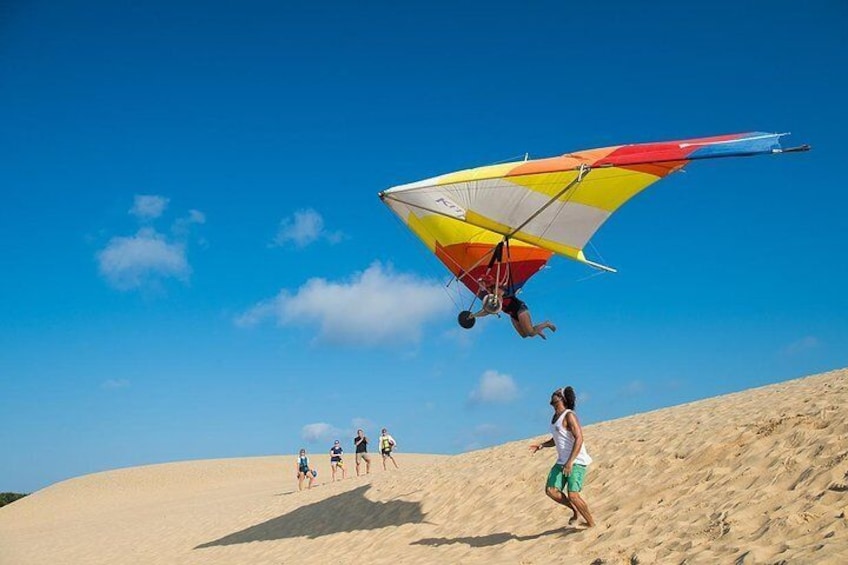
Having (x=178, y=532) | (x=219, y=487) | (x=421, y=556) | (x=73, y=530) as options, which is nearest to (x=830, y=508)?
(x=421, y=556)

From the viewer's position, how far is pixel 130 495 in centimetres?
3688

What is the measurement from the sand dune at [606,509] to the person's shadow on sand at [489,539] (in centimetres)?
4

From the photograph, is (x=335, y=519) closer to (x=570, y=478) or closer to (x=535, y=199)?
(x=570, y=478)

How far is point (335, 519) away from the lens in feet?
49.1

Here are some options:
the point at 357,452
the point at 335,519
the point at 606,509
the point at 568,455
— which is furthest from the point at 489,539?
the point at 357,452

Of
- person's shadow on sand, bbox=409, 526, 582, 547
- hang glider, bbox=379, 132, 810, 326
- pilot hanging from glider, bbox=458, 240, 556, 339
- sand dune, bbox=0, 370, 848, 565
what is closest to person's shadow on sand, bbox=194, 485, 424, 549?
sand dune, bbox=0, 370, 848, 565

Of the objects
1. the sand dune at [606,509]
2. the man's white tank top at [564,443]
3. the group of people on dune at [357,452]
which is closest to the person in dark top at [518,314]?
the sand dune at [606,509]

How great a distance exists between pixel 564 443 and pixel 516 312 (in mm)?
4312

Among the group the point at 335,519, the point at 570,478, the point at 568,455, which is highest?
the point at 568,455

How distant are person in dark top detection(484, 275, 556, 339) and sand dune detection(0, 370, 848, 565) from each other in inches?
102

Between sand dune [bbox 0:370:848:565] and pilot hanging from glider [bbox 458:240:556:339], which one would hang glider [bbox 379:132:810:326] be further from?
sand dune [bbox 0:370:848:565]

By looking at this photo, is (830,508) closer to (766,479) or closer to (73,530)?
(766,479)

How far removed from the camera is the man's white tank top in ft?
27.9

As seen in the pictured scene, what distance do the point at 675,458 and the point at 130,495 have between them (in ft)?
114
